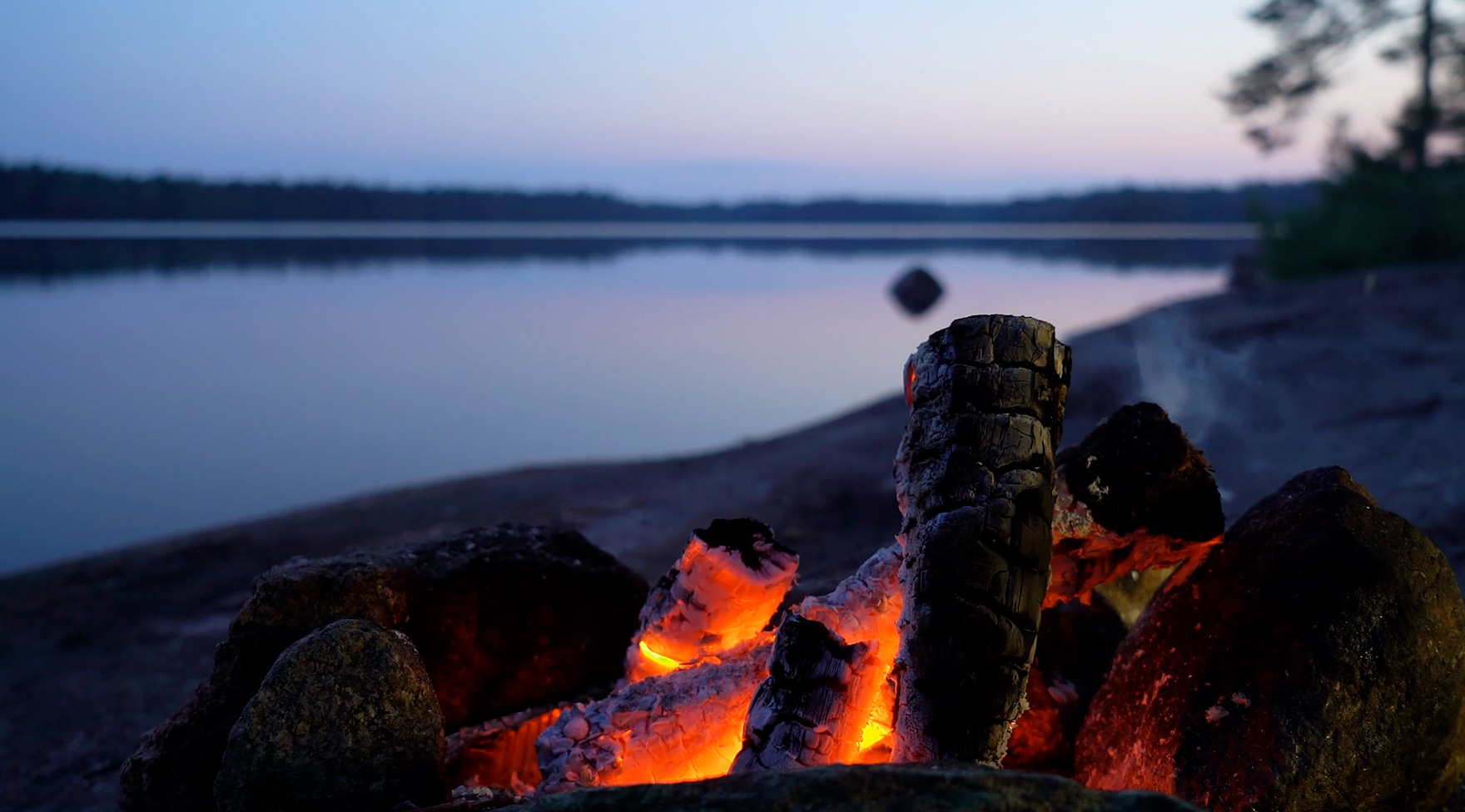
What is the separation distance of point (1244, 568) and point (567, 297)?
33604 mm

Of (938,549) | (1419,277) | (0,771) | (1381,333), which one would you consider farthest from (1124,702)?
(1419,277)

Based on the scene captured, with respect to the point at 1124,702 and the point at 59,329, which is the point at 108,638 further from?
the point at 59,329

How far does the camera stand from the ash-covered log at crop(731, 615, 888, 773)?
230cm

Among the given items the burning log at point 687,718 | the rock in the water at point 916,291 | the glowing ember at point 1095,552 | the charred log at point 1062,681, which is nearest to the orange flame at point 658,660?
the burning log at point 687,718

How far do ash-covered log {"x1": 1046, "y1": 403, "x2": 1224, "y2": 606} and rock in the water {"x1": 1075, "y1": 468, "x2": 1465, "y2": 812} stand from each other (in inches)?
7.1

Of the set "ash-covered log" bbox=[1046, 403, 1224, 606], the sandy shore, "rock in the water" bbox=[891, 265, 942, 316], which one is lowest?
the sandy shore

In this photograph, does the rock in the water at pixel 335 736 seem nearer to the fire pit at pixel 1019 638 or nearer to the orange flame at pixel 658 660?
the fire pit at pixel 1019 638

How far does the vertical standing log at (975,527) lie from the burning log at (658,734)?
0.62m

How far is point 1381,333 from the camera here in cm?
945

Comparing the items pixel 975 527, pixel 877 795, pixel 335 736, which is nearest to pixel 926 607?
pixel 975 527

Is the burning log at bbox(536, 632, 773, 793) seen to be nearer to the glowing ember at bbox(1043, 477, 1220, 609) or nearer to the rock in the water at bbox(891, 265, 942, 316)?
the glowing ember at bbox(1043, 477, 1220, 609)

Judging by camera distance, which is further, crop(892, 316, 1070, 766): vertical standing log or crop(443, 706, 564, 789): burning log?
crop(443, 706, 564, 789): burning log

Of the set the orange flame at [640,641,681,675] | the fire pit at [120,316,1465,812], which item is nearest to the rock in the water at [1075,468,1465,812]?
the fire pit at [120,316,1465,812]

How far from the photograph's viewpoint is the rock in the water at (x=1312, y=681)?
229cm
